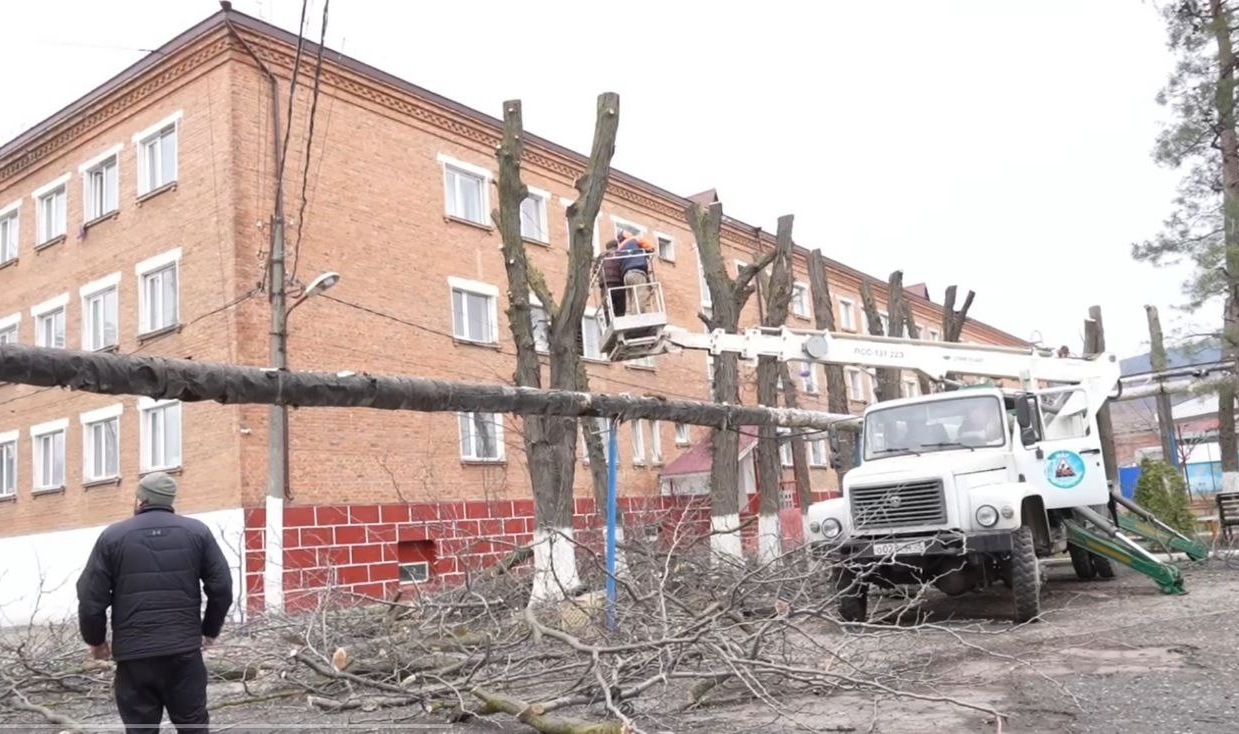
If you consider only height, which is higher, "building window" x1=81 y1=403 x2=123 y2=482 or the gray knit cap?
"building window" x1=81 y1=403 x2=123 y2=482

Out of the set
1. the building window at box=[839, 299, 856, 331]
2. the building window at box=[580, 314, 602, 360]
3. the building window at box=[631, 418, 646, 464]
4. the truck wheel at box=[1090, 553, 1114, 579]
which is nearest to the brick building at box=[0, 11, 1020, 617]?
the building window at box=[580, 314, 602, 360]

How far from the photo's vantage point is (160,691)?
5.09 metres

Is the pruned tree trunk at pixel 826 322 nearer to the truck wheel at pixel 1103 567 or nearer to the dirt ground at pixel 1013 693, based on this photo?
the truck wheel at pixel 1103 567

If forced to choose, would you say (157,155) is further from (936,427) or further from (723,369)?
(936,427)

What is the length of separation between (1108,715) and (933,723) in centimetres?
100

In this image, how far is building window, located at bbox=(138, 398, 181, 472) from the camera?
18.2 metres

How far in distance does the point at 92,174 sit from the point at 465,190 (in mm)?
7613

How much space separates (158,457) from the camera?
18484mm

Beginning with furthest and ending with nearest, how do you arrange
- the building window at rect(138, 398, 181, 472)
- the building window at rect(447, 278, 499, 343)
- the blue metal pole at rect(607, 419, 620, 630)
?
1. the building window at rect(447, 278, 499, 343)
2. the building window at rect(138, 398, 181, 472)
3. the blue metal pole at rect(607, 419, 620, 630)

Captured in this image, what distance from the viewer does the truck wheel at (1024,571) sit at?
980 cm

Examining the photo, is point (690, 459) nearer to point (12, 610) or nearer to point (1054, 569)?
point (1054, 569)

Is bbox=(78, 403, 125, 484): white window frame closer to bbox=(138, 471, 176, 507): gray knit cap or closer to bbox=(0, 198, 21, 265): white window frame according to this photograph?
bbox=(0, 198, 21, 265): white window frame

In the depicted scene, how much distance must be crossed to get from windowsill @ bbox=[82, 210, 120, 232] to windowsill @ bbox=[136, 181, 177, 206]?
87cm

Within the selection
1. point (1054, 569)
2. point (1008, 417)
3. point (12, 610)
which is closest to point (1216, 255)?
point (1054, 569)
